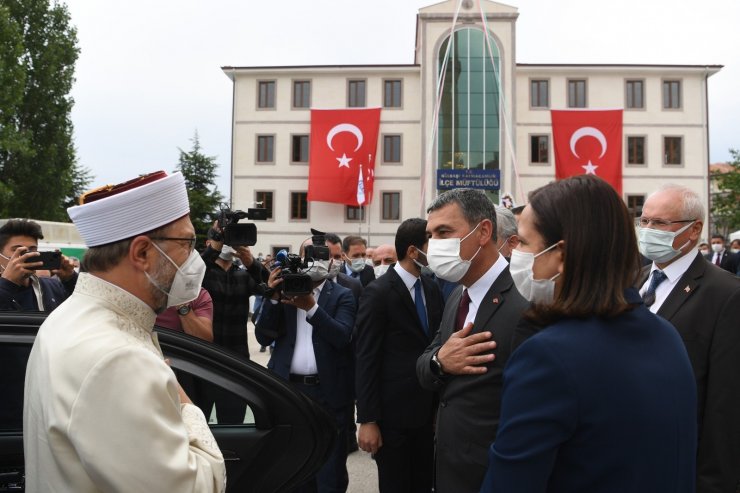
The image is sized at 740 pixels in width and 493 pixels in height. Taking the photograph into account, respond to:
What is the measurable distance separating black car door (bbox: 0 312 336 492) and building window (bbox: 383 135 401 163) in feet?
114

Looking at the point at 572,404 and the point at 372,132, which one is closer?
the point at 572,404

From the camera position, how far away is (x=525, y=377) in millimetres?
1523

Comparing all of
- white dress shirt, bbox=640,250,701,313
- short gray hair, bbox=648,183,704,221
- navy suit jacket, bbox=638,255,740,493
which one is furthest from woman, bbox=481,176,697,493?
short gray hair, bbox=648,183,704,221

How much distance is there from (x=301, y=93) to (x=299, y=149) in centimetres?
354

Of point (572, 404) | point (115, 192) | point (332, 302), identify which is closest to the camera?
point (572, 404)

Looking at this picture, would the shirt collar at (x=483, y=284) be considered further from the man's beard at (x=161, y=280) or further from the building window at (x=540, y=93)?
the building window at (x=540, y=93)

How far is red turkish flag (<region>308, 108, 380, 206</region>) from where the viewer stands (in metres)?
33.4

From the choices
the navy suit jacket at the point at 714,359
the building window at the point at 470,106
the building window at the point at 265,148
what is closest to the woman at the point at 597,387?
the navy suit jacket at the point at 714,359

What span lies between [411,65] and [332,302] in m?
33.7

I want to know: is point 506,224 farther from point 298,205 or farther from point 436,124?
point 298,205

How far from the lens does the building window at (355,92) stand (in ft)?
122

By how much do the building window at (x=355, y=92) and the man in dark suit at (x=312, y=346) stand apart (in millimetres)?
33738

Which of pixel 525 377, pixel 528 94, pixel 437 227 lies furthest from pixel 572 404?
pixel 528 94

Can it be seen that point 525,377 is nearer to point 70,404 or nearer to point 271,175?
point 70,404
